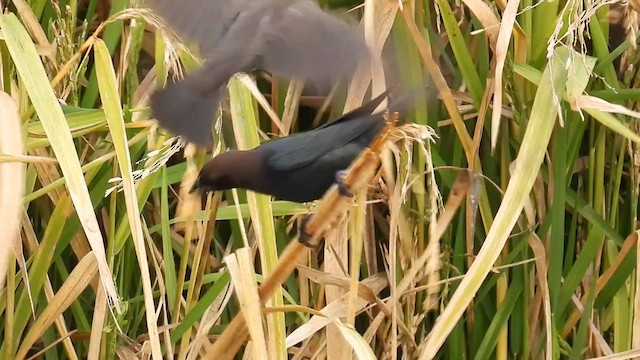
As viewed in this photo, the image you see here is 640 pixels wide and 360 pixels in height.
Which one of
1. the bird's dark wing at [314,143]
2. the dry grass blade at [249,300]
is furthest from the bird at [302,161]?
the dry grass blade at [249,300]

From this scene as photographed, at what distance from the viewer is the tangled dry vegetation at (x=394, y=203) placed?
86 cm

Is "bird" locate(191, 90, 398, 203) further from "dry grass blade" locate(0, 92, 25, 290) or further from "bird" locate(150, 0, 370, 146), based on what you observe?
"dry grass blade" locate(0, 92, 25, 290)

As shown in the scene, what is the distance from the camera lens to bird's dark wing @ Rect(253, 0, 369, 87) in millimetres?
728

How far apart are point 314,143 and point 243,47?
98 millimetres

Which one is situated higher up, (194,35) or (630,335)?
(194,35)

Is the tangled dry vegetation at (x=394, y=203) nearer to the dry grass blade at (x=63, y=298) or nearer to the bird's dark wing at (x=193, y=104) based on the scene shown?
the dry grass blade at (x=63, y=298)

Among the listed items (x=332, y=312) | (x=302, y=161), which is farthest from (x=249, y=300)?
(x=332, y=312)

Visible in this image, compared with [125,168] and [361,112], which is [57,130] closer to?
[125,168]

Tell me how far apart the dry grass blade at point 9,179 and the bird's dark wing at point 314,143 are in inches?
7.9

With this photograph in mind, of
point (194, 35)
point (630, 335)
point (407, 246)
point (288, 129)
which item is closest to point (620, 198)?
point (630, 335)

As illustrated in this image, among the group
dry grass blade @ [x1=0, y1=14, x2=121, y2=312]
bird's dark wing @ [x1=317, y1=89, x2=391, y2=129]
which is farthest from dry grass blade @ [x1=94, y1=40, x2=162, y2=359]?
bird's dark wing @ [x1=317, y1=89, x2=391, y2=129]

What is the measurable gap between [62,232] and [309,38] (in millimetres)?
364

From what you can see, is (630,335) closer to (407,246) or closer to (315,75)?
(407,246)

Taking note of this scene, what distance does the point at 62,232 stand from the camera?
37.5 inches
